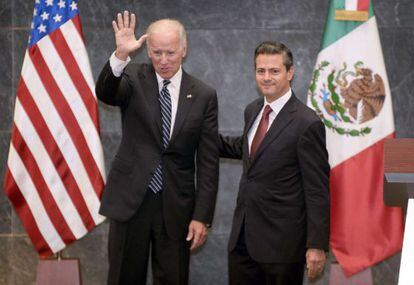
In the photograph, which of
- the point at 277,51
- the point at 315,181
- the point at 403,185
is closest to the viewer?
the point at 403,185

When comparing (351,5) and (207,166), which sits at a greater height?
(351,5)

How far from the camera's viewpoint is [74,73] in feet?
13.5

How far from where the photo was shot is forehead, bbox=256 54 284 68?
115 inches

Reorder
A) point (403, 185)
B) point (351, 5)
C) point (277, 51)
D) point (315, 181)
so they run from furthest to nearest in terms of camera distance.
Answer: point (351, 5), point (277, 51), point (315, 181), point (403, 185)

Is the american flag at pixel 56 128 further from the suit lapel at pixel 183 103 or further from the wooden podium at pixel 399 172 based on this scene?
the wooden podium at pixel 399 172

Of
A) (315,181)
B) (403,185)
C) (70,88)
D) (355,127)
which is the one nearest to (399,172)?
(403,185)

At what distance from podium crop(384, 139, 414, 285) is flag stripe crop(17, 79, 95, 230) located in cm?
296

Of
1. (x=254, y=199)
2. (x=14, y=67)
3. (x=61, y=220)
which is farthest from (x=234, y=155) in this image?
(x=14, y=67)

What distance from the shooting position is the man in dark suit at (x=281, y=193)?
285cm

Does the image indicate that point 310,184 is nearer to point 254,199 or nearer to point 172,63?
point 254,199

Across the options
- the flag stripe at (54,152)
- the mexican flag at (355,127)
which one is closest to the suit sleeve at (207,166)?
the mexican flag at (355,127)

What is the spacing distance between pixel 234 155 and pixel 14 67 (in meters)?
1.89

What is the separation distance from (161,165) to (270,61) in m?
0.65

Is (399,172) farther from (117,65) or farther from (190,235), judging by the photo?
(190,235)
